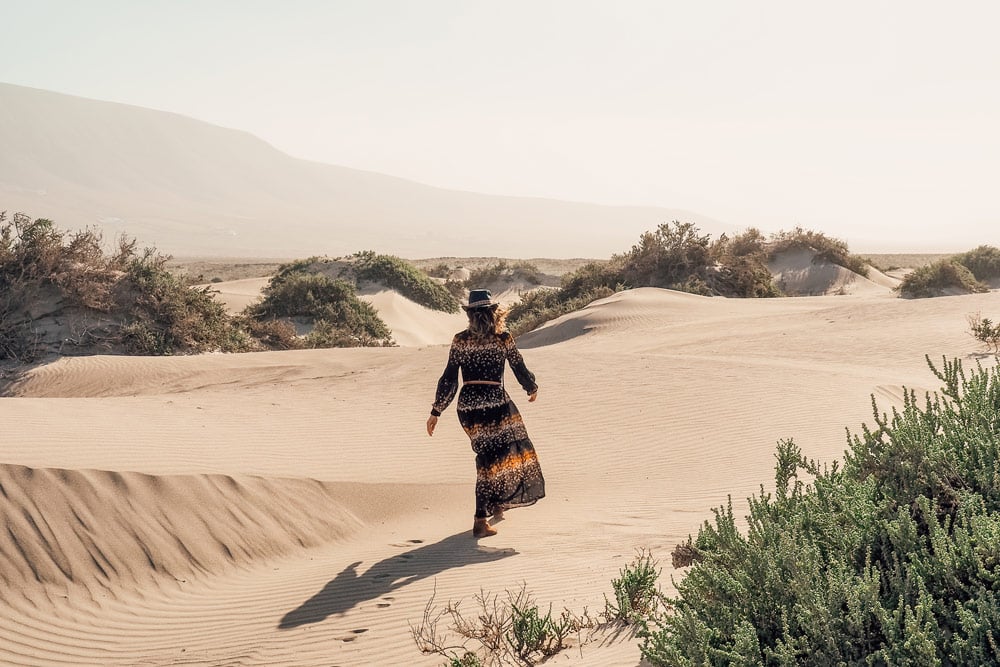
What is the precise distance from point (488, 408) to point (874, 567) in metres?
3.82

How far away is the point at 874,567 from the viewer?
9.45 ft

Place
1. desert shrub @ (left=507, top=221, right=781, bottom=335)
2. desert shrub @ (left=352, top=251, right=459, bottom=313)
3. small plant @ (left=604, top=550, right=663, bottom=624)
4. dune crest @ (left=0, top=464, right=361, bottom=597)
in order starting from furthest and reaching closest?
desert shrub @ (left=352, top=251, right=459, bottom=313) < desert shrub @ (left=507, top=221, right=781, bottom=335) < dune crest @ (left=0, top=464, right=361, bottom=597) < small plant @ (left=604, top=550, right=663, bottom=624)

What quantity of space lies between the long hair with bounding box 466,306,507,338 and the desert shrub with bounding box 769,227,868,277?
83.9 feet

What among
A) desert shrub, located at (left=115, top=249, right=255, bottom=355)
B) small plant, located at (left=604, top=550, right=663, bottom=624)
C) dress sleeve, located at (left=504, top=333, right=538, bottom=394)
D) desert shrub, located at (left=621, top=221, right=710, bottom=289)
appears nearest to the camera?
small plant, located at (left=604, top=550, right=663, bottom=624)

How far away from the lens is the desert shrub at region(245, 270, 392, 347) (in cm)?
2116

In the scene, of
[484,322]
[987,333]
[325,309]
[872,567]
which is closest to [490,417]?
[484,322]

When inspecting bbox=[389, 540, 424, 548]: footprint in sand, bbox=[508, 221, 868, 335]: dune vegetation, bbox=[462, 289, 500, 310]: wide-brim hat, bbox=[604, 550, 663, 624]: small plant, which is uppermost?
bbox=[508, 221, 868, 335]: dune vegetation

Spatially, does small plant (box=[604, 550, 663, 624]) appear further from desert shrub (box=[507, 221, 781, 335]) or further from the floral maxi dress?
desert shrub (box=[507, 221, 781, 335])

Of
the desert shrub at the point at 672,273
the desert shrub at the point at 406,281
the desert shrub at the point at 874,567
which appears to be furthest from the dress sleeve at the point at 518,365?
the desert shrub at the point at 406,281

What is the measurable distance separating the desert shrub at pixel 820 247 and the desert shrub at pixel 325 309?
15.9 meters

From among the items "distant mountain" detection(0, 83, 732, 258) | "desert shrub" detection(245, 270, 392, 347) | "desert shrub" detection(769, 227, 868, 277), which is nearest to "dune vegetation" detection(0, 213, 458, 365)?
"desert shrub" detection(245, 270, 392, 347)

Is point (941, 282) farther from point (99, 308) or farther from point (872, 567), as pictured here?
point (872, 567)

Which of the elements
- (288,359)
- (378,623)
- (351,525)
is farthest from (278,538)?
(288,359)

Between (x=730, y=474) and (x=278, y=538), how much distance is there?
4422mm
